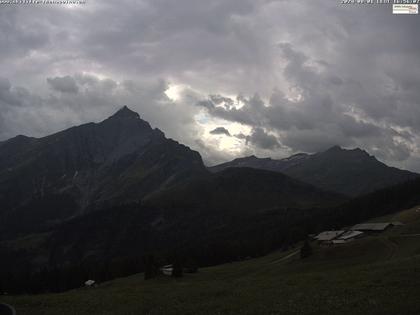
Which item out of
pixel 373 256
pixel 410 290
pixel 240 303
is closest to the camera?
pixel 410 290

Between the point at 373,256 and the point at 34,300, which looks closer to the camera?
the point at 34,300

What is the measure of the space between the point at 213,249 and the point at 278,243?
24.1m

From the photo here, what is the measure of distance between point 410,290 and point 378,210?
170 metres

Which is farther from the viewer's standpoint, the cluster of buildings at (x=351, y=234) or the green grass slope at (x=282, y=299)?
the cluster of buildings at (x=351, y=234)

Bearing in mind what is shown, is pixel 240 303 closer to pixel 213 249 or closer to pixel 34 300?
pixel 34 300

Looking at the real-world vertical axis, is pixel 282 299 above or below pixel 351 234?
below

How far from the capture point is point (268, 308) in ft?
130

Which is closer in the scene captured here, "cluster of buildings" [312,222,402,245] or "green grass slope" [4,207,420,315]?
"green grass slope" [4,207,420,315]

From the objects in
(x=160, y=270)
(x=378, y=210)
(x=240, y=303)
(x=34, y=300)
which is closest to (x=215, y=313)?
(x=240, y=303)

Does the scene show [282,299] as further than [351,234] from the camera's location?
No

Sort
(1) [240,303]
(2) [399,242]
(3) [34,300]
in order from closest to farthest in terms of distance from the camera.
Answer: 1. (1) [240,303]
2. (3) [34,300]
3. (2) [399,242]

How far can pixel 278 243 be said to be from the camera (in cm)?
17512

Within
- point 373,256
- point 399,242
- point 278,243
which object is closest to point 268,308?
point 373,256

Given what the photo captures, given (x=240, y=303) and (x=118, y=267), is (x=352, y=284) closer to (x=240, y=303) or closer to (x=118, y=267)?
(x=240, y=303)
